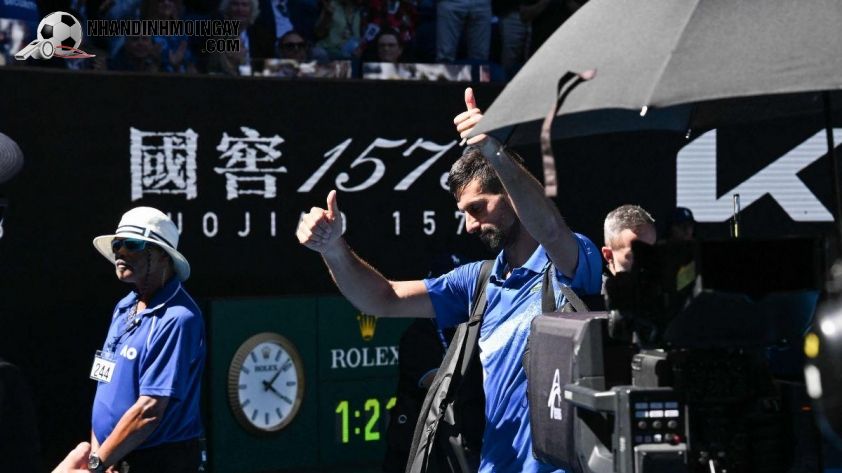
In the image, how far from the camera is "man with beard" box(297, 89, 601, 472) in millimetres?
3494

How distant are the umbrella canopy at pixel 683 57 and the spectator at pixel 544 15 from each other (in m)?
→ 6.37

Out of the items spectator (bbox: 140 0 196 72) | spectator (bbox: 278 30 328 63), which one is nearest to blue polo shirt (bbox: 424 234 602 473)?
spectator (bbox: 140 0 196 72)

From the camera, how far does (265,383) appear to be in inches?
285

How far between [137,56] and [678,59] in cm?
540

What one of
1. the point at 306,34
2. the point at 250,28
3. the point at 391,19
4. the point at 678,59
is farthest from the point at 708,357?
the point at 391,19

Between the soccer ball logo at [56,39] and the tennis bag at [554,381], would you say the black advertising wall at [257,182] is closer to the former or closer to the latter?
the soccer ball logo at [56,39]

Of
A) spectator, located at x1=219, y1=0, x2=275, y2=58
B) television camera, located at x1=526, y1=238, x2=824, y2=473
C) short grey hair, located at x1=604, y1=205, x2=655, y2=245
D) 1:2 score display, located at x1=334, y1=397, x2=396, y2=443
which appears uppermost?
spectator, located at x1=219, y1=0, x2=275, y2=58

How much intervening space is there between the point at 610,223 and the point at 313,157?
8.59 feet

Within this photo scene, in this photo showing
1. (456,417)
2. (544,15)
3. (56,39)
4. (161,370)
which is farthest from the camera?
(544,15)

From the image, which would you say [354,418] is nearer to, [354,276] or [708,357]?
[354,276]

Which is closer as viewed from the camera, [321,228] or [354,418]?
[321,228]

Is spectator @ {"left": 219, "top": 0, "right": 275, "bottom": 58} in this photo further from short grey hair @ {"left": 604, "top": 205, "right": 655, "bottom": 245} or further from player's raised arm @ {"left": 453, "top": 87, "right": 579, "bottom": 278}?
player's raised arm @ {"left": 453, "top": 87, "right": 579, "bottom": 278}

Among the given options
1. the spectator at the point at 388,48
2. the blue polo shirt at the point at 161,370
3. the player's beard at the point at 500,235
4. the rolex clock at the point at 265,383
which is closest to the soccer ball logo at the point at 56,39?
the rolex clock at the point at 265,383

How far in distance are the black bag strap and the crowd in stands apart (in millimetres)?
4205
